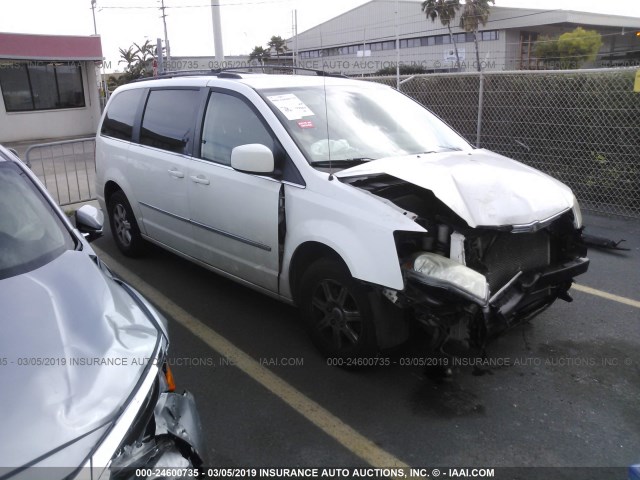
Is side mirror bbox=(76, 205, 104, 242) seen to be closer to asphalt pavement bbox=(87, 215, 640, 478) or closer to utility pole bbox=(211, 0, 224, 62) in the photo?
asphalt pavement bbox=(87, 215, 640, 478)

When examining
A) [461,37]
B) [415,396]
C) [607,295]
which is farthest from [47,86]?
[461,37]

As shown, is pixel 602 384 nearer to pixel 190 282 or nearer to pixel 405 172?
pixel 405 172

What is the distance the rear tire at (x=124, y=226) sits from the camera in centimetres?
574

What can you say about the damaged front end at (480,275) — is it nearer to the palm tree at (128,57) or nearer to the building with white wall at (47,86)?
the building with white wall at (47,86)

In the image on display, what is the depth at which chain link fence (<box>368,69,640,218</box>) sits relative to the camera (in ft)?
24.5

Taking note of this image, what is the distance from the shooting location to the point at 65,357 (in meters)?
2.05

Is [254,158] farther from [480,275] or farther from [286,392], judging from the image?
[480,275]

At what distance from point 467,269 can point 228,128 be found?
89.7 inches

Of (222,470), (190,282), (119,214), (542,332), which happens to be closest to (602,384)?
(542,332)

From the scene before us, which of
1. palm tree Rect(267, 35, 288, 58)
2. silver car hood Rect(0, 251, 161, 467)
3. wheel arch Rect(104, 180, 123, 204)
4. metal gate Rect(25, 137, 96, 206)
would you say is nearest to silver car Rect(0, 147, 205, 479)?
silver car hood Rect(0, 251, 161, 467)

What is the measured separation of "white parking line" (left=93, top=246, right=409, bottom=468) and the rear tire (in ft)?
2.88

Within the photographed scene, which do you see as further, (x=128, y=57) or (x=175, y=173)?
(x=128, y=57)

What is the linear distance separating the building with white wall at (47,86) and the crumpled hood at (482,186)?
72.9ft

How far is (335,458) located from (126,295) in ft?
4.54
